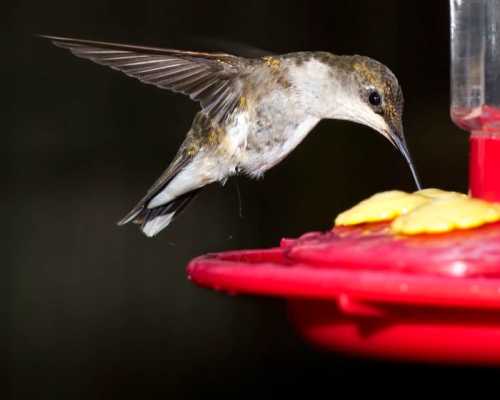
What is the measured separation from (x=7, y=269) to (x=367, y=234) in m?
3.97

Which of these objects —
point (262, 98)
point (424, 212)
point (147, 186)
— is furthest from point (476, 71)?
point (147, 186)

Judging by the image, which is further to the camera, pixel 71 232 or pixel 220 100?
pixel 71 232

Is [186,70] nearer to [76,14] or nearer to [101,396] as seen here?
[76,14]

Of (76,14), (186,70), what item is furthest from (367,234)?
(76,14)

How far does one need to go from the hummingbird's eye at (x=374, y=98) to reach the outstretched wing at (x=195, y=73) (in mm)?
412

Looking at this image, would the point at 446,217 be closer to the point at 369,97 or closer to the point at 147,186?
the point at 369,97

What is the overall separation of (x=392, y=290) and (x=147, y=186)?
4.07 meters

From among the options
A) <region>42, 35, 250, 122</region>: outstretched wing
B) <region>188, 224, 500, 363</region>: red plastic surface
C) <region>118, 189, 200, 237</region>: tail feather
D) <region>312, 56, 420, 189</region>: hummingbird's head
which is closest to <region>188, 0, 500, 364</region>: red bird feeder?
<region>188, 224, 500, 363</region>: red plastic surface

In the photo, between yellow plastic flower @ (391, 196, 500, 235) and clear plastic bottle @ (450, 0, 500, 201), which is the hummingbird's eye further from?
yellow plastic flower @ (391, 196, 500, 235)

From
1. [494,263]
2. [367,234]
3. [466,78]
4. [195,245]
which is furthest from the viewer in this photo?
[195,245]

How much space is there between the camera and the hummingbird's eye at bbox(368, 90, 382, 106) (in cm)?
291

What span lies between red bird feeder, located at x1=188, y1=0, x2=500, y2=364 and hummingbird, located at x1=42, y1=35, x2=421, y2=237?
2.61 ft

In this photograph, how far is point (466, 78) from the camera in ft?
8.04

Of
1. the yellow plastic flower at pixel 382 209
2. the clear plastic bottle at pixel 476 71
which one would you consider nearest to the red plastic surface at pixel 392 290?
the yellow plastic flower at pixel 382 209
